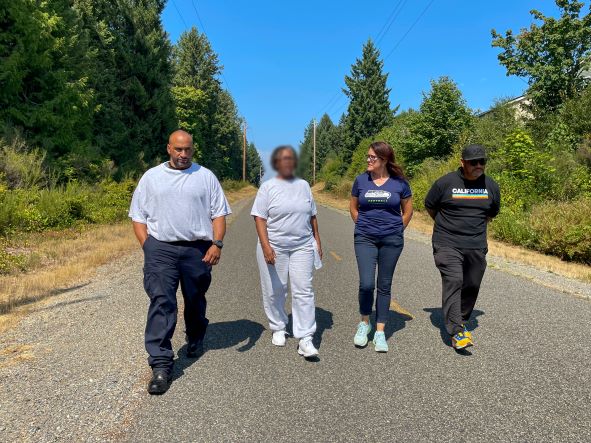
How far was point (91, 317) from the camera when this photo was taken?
18.1ft

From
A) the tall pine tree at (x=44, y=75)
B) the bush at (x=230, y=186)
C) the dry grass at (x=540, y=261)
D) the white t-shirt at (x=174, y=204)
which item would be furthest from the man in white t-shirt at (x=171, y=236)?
the bush at (x=230, y=186)

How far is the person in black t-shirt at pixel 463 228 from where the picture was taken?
466cm

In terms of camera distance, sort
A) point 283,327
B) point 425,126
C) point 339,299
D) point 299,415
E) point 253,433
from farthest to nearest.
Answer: point 425,126 < point 339,299 < point 283,327 < point 299,415 < point 253,433

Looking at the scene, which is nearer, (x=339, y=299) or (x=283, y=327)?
(x=283, y=327)

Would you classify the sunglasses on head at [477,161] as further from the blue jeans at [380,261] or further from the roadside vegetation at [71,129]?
the roadside vegetation at [71,129]

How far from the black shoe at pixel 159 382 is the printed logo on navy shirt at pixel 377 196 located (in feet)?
8.40

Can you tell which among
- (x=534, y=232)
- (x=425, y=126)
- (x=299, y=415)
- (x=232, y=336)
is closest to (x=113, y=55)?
(x=425, y=126)

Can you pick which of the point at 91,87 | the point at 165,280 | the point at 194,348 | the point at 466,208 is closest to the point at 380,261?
the point at 466,208

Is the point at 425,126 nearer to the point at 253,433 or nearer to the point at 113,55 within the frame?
the point at 113,55

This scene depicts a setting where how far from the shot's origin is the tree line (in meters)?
15.4

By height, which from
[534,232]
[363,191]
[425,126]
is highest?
[425,126]

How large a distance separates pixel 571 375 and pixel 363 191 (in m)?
2.53

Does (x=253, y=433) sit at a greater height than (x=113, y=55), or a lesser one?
lesser

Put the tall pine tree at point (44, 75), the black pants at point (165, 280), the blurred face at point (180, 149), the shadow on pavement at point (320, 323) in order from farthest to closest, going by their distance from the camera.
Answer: the tall pine tree at point (44, 75) → the shadow on pavement at point (320, 323) → the blurred face at point (180, 149) → the black pants at point (165, 280)
